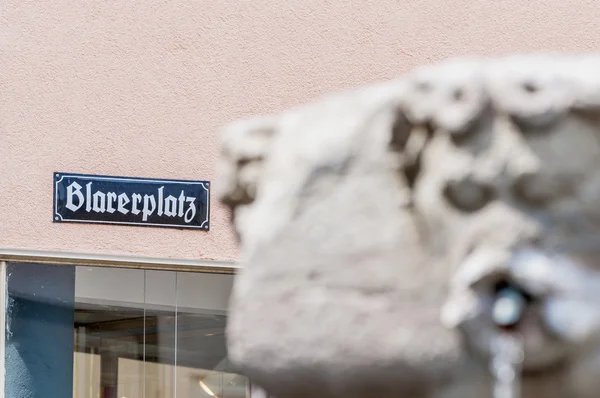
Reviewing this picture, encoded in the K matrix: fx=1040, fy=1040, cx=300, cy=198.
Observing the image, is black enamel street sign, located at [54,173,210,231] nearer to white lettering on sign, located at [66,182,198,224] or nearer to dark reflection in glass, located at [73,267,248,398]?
white lettering on sign, located at [66,182,198,224]

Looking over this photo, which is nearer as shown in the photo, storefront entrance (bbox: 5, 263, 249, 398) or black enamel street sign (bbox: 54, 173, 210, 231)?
black enamel street sign (bbox: 54, 173, 210, 231)

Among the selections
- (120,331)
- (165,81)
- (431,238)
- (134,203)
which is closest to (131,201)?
(134,203)

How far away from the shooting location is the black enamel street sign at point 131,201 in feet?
17.9

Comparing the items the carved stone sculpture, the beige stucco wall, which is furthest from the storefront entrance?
the carved stone sculpture

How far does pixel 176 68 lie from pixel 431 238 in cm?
397

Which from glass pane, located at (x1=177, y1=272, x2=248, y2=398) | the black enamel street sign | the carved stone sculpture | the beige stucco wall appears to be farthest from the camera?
glass pane, located at (x1=177, y1=272, x2=248, y2=398)

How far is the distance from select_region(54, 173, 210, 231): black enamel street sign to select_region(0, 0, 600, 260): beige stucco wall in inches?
1.9

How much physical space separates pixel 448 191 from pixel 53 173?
4.18 m

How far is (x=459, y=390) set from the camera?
5.64ft

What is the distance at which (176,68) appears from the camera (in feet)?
18.0

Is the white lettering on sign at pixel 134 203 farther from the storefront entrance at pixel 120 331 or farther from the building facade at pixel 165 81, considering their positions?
the storefront entrance at pixel 120 331

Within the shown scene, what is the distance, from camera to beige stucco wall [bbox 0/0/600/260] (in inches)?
211

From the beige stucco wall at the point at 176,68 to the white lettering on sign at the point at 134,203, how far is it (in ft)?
0.32

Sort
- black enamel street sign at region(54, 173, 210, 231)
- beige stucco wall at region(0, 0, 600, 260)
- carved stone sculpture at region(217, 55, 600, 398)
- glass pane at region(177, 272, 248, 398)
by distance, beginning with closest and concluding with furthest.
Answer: carved stone sculpture at region(217, 55, 600, 398), beige stucco wall at region(0, 0, 600, 260), black enamel street sign at region(54, 173, 210, 231), glass pane at region(177, 272, 248, 398)
